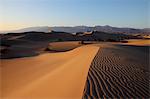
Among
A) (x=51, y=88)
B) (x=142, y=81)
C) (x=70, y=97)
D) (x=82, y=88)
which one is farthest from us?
(x=142, y=81)

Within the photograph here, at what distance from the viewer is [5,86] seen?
10422mm

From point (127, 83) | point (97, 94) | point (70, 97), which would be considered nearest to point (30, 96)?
point (70, 97)

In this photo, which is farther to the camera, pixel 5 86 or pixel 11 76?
pixel 11 76

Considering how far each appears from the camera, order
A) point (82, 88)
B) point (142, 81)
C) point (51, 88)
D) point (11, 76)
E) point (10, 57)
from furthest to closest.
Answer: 1. point (10, 57)
2. point (11, 76)
3. point (142, 81)
4. point (51, 88)
5. point (82, 88)

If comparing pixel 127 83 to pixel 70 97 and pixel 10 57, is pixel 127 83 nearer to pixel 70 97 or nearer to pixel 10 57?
pixel 70 97

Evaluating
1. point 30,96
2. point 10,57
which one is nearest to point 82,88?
point 30,96

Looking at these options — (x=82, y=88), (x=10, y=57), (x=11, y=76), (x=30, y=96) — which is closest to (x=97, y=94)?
(x=82, y=88)

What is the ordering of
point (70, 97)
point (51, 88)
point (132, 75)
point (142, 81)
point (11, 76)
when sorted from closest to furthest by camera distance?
point (70, 97), point (51, 88), point (142, 81), point (132, 75), point (11, 76)

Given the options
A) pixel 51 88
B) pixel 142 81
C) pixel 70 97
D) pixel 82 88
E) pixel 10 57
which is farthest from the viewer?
pixel 10 57

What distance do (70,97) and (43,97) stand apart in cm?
108

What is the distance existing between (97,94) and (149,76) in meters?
3.69

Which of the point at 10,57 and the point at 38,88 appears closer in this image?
the point at 38,88

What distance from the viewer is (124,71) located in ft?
34.5

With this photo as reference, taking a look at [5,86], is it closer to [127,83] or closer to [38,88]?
[38,88]
